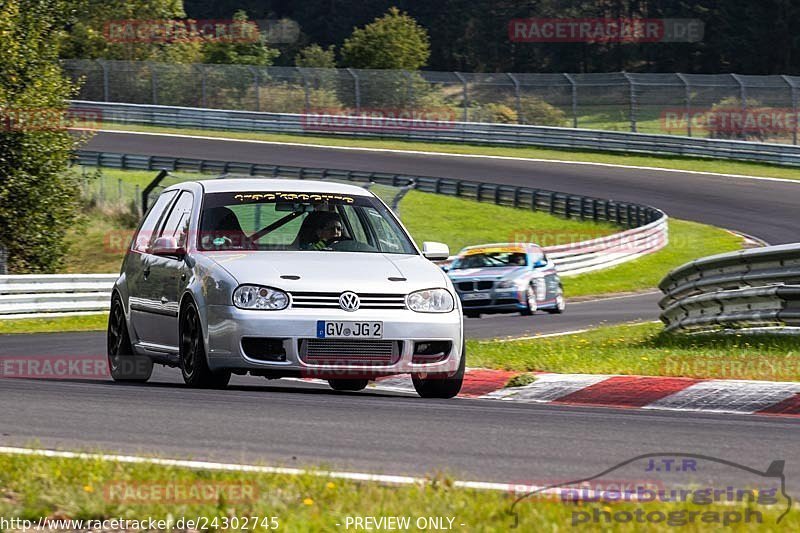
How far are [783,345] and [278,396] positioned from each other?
16.0 ft

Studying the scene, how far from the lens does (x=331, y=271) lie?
9.15m

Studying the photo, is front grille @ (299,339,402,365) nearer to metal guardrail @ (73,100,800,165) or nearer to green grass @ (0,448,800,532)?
green grass @ (0,448,800,532)

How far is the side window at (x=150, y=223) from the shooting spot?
10961 mm

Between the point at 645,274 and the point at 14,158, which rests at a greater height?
the point at 14,158

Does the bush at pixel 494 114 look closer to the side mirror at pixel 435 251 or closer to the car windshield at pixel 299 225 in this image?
the car windshield at pixel 299 225

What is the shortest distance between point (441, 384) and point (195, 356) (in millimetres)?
1793

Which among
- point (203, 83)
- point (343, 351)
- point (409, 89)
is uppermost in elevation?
point (343, 351)

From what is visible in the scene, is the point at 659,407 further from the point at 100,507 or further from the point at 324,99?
the point at 324,99

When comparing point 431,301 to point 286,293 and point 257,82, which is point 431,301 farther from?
point 257,82

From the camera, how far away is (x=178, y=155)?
50406mm

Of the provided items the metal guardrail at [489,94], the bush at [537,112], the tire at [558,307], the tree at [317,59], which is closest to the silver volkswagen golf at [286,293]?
the tire at [558,307]

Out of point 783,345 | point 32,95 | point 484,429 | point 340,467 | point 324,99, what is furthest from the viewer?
point 324,99

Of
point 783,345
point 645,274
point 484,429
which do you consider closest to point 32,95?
point 645,274

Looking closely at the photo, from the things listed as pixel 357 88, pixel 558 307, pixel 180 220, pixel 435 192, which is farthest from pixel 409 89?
pixel 180 220
